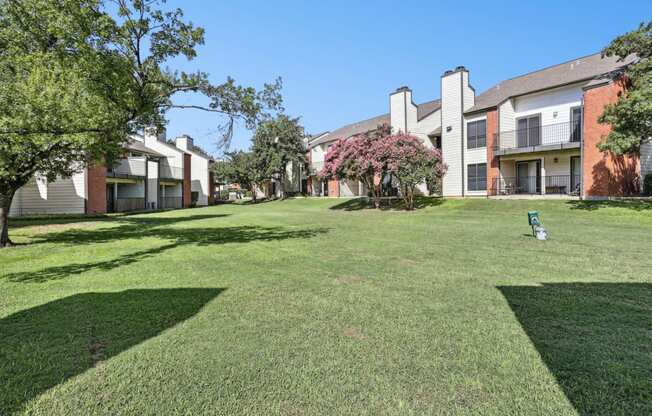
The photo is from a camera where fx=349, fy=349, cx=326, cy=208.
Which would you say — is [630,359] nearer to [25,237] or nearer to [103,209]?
[25,237]

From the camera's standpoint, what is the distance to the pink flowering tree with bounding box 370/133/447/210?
2247 centimetres

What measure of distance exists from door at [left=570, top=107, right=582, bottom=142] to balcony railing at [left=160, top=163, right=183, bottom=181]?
110 feet

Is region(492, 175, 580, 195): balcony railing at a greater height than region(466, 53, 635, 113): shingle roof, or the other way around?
region(466, 53, 635, 113): shingle roof

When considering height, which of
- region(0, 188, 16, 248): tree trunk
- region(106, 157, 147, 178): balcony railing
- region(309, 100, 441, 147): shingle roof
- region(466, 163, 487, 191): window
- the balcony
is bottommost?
region(0, 188, 16, 248): tree trunk

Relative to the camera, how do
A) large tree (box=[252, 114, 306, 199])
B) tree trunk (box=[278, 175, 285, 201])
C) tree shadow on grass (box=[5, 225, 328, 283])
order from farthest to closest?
1. tree trunk (box=[278, 175, 285, 201])
2. large tree (box=[252, 114, 306, 199])
3. tree shadow on grass (box=[5, 225, 328, 283])

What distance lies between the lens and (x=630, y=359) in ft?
9.46

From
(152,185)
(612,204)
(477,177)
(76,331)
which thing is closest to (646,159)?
(612,204)

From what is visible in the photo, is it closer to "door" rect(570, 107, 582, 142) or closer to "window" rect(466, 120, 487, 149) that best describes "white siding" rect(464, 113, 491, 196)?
"window" rect(466, 120, 487, 149)

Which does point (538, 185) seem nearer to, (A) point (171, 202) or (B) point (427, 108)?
(B) point (427, 108)

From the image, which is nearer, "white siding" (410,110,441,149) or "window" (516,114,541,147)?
"window" (516,114,541,147)

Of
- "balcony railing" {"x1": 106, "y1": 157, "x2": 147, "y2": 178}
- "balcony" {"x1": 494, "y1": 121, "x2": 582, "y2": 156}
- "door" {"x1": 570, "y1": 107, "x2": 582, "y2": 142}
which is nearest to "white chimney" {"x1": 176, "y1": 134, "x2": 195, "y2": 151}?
"balcony railing" {"x1": 106, "y1": 157, "x2": 147, "y2": 178}

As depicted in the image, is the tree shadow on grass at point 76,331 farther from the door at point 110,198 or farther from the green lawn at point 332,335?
the door at point 110,198

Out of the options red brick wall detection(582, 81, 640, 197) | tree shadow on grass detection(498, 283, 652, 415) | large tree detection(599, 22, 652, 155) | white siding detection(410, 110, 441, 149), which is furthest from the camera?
white siding detection(410, 110, 441, 149)

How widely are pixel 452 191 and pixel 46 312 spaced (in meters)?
26.2
